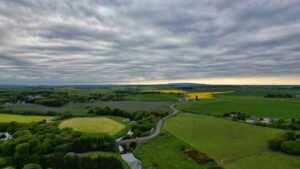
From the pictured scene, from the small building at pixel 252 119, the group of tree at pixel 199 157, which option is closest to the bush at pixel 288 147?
the group of tree at pixel 199 157

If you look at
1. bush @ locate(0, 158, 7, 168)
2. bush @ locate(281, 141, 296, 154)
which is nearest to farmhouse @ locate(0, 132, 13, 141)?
bush @ locate(0, 158, 7, 168)

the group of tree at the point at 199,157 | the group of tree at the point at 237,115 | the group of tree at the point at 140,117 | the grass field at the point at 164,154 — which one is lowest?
the grass field at the point at 164,154

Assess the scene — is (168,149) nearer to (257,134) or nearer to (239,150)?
(239,150)

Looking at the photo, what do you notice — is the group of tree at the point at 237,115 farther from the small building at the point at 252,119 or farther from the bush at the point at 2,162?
the bush at the point at 2,162

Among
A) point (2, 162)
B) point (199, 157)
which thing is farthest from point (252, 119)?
point (2, 162)

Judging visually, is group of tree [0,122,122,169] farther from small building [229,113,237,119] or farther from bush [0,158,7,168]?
small building [229,113,237,119]
